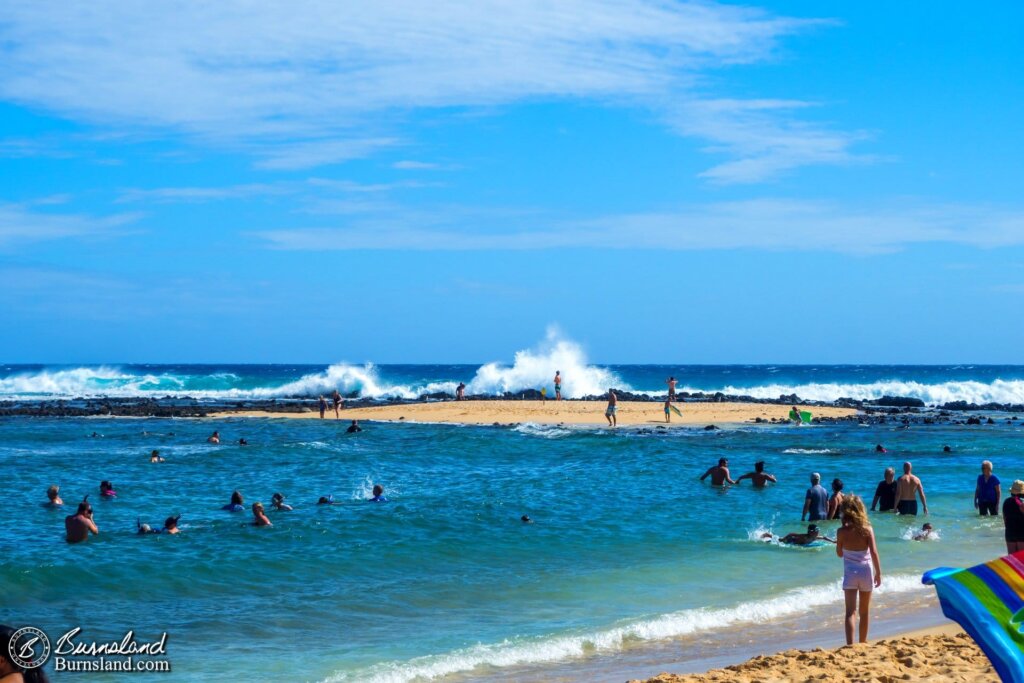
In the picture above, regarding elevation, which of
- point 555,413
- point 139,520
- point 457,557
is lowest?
point 457,557

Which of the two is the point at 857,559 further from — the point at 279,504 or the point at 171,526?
the point at 279,504

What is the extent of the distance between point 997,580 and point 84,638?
980cm

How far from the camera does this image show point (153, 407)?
180 ft

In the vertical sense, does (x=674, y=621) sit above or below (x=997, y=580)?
below

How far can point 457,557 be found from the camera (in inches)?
629

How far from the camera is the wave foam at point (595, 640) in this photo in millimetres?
10195

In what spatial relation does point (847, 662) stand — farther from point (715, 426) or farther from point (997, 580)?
point (715, 426)

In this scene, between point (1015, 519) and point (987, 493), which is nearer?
point (1015, 519)

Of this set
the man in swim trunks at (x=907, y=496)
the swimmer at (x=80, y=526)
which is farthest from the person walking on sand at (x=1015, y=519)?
the swimmer at (x=80, y=526)

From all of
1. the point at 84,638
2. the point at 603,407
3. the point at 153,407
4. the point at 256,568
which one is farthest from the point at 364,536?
the point at 153,407

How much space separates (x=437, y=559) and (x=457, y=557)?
1.16 ft

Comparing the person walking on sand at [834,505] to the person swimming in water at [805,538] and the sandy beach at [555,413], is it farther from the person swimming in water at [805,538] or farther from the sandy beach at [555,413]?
the sandy beach at [555,413]

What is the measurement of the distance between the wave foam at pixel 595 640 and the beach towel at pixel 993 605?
17.8ft

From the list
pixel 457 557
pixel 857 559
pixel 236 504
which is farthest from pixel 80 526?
pixel 857 559
